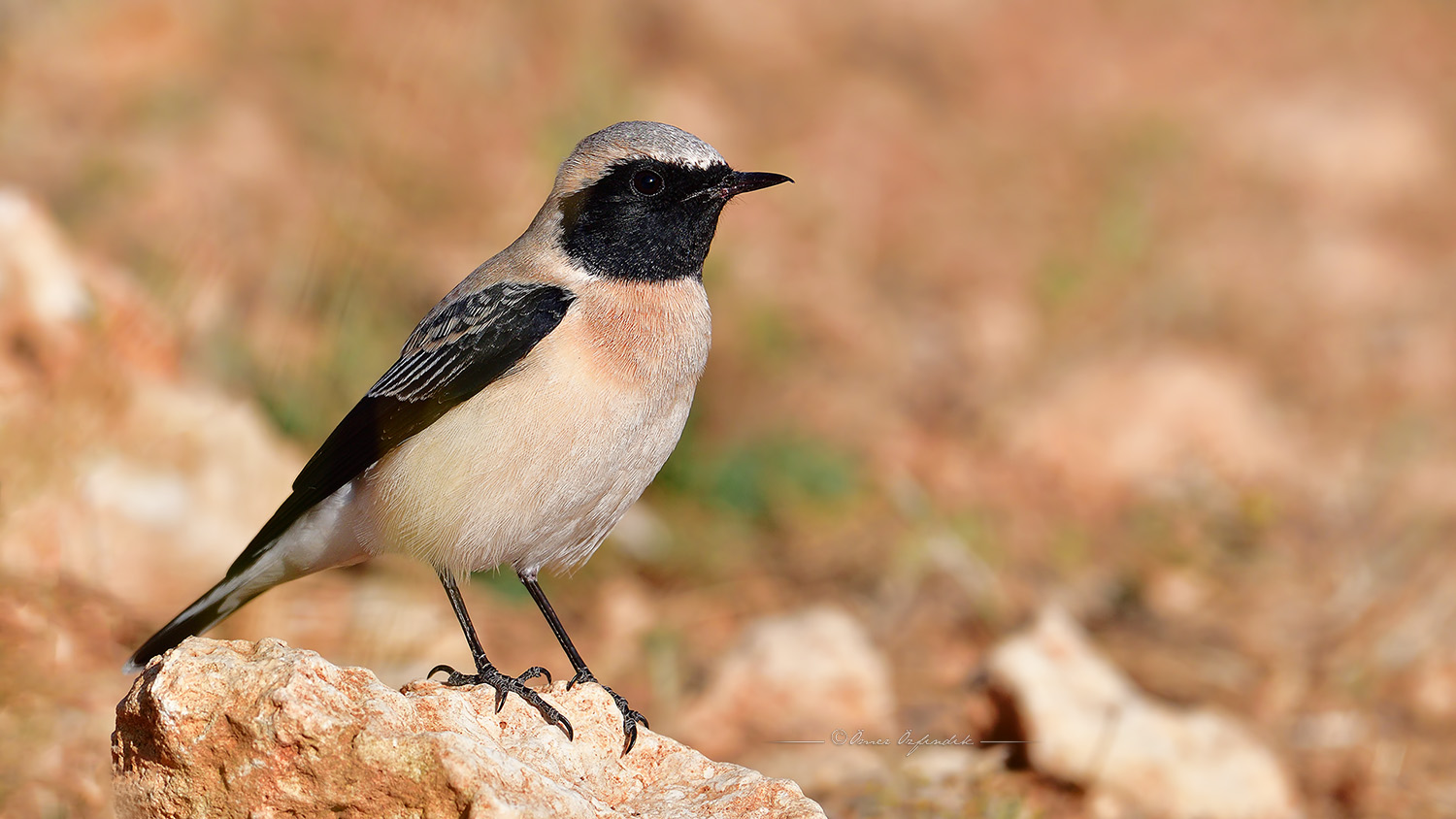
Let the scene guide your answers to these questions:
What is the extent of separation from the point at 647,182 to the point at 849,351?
674cm

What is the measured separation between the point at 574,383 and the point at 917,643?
412cm

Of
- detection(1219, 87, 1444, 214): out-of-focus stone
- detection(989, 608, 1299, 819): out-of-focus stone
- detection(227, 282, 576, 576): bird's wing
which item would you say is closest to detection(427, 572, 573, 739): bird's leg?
detection(227, 282, 576, 576): bird's wing

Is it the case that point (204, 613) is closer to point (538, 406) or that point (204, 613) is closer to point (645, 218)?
point (538, 406)

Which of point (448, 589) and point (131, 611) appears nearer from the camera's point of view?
point (448, 589)

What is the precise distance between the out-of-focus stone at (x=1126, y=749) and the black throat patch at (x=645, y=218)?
2.52 metres

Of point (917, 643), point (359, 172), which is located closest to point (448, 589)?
point (917, 643)

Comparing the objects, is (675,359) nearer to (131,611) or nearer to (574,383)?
(574,383)

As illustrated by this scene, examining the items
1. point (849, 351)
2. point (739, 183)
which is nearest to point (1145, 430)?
point (849, 351)

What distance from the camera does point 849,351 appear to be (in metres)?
11.9

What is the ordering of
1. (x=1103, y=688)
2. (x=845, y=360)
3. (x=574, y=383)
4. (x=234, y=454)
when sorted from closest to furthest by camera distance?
(x=574, y=383)
(x=1103, y=688)
(x=234, y=454)
(x=845, y=360)

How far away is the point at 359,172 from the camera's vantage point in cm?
902

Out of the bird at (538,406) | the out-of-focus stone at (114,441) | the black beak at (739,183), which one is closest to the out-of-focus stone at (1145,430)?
the black beak at (739,183)

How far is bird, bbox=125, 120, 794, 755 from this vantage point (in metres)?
4.80

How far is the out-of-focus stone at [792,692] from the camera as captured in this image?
21.6 ft
